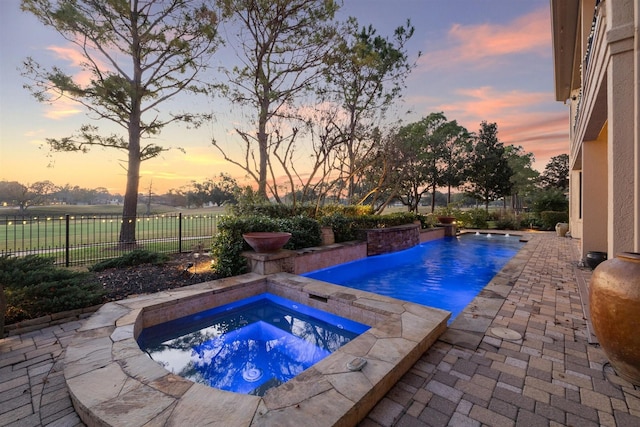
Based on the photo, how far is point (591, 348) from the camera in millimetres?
2779

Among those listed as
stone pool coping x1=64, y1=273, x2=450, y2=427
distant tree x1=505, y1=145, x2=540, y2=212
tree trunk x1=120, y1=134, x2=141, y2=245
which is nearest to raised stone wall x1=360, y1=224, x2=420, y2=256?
stone pool coping x1=64, y1=273, x2=450, y2=427

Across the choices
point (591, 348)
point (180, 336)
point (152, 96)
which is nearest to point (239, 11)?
point (152, 96)

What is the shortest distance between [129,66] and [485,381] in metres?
14.1

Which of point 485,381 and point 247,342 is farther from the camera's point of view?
point 247,342

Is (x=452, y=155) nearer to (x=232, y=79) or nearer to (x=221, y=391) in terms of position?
(x=232, y=79)

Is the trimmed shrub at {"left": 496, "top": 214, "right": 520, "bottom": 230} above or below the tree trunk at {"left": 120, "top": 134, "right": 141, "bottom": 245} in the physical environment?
below

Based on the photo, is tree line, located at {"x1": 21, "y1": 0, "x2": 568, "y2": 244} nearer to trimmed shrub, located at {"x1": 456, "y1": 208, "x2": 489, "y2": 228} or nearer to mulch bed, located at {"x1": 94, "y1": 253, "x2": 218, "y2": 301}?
mulch bed, located at {"x1": 94, "y1": 253, "x2": 218, "y2": 301}

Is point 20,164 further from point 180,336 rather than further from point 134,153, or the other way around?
point 180,336

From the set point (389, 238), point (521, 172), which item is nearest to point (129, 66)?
point (389, 238)

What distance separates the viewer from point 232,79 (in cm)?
1077

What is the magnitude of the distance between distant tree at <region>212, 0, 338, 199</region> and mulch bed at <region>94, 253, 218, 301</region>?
14.7 ft

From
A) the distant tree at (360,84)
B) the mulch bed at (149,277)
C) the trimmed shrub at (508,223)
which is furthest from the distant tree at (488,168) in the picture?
the mulch bed at (149,277)

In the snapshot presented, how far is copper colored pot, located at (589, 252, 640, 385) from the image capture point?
6.45 feet

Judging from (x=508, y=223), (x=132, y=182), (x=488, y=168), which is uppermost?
(x=488, y=168)
